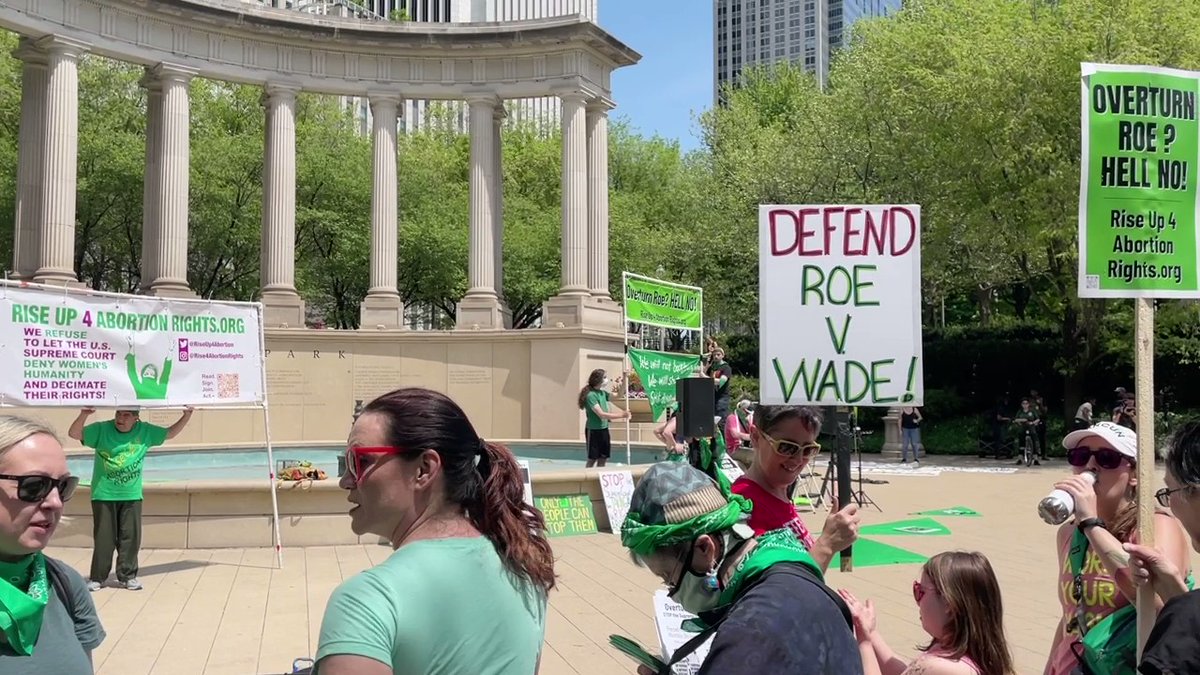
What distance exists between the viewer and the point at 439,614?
229 centimetres

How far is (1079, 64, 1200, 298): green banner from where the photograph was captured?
161 inches

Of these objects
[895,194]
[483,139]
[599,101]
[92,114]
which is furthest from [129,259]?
[895,194]

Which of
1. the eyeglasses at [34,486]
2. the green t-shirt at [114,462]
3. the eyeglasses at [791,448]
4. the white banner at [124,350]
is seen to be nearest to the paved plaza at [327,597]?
the green t-shirt at [114,462]

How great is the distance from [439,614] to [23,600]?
1.38m

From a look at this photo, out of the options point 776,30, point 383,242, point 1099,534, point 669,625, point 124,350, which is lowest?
point 669,625

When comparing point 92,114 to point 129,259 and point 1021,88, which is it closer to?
point 129,259

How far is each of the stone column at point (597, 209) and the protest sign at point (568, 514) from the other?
1594cm

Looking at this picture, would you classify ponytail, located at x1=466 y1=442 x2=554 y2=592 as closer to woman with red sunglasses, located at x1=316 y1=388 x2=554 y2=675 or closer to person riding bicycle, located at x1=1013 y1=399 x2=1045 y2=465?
woman with red sunglasses, located at x1=316 y1=388 x2=554 y2=675

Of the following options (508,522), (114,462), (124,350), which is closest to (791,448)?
(508,522)

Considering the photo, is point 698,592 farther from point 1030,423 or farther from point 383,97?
point 383,97

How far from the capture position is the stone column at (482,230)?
94.6 feet

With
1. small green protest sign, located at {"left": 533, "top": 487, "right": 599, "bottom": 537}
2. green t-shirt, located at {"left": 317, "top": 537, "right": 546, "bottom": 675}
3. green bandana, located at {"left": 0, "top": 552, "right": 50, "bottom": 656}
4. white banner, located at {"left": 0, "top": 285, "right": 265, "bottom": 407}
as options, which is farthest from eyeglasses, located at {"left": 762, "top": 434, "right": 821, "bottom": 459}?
small green protest sign, located at {"left": 533, "top": 487, "right": 599, "bottom": 537}

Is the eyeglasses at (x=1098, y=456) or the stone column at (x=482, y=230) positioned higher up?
the stone column at (x=482, y=230)

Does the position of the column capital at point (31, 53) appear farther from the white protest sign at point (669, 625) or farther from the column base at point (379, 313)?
the white protest sign at point (669, 625)
